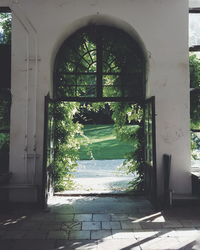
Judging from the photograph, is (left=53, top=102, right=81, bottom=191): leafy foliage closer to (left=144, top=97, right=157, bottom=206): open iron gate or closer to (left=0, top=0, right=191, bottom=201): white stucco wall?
(left=0, top=0, right=191, bottom=201): white stucco wall

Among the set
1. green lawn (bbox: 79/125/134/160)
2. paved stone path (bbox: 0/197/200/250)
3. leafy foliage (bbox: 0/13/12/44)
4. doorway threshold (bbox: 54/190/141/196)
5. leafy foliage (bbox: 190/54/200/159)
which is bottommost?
paved stone path (bbox: 0/197/200/250)

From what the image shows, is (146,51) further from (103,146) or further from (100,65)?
(103,146)

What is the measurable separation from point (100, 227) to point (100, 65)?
360 cm

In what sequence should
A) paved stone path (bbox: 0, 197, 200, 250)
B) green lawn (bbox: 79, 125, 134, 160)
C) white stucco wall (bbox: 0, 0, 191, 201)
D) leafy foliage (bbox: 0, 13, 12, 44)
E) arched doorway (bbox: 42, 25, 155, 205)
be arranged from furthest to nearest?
green lawn (bbox: 79, 125, 134, 160) → arched doorway (bbox: 42, 25, 155, 205) → leafy foliage (bbox: 0, 13, 12, 44) → white stucco wall (bbox: 0, 0, 191, 201) → paved stone path (bbox: 0, 197, 200, 250)

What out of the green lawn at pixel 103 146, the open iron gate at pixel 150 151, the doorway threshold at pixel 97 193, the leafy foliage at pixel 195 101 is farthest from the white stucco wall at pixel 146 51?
the green lawn at pixel 103 146

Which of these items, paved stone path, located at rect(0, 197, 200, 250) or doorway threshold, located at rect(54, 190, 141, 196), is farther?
doorway threshold, located at rect(54, 190, 141, 196)

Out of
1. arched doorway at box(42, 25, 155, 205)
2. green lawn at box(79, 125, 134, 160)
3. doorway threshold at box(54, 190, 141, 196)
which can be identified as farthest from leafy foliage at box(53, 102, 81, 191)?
green lawn at box(79, 125, 134, 160)

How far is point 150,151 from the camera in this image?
6.80m

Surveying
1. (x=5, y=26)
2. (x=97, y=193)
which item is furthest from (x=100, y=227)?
(x=5, y=26)

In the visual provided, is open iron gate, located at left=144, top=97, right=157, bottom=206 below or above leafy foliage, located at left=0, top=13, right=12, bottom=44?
below

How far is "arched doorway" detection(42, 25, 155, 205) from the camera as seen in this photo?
730 cm

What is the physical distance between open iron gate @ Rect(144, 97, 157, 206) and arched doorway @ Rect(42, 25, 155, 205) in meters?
0.13

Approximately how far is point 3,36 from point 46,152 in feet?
9.50

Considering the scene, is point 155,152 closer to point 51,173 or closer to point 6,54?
point 51,173
